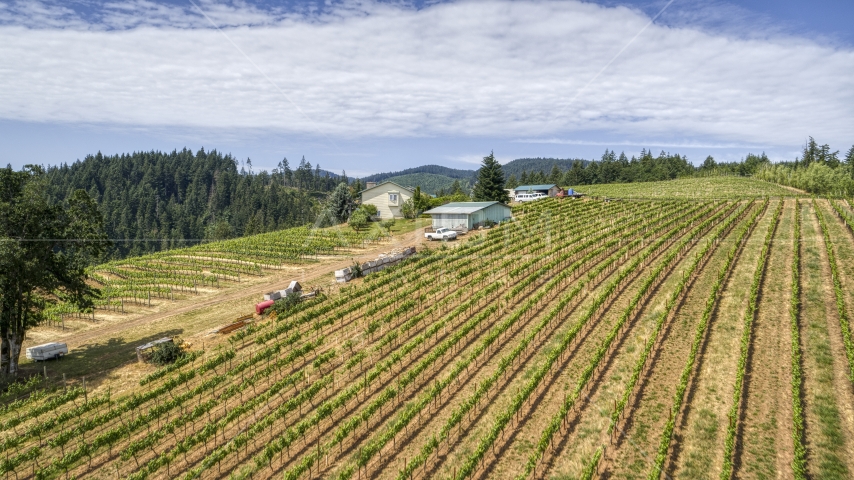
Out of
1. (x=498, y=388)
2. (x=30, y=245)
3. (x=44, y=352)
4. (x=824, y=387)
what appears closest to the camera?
(x=824, y=387)

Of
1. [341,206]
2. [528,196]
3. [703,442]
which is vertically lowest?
[703,442]

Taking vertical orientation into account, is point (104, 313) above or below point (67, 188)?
below

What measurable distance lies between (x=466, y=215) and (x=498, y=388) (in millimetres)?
32745

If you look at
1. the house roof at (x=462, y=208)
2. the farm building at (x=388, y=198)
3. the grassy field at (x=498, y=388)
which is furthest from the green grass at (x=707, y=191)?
the grassy field at (x=498, y=388)

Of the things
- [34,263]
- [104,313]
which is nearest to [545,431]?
[34,263]

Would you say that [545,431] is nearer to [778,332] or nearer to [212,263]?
[778,332]

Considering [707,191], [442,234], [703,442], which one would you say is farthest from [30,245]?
[707,191]

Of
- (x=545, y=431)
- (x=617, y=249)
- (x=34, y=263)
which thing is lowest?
(x=545, y=431)

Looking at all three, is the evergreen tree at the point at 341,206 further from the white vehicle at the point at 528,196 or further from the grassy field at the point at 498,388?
the grassy field at the point at 498,388

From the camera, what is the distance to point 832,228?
134 ft

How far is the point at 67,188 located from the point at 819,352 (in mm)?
214046

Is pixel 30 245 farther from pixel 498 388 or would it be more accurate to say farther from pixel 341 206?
pixel 341 206

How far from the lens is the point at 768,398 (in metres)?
16.6

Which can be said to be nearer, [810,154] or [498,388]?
[498,388]
